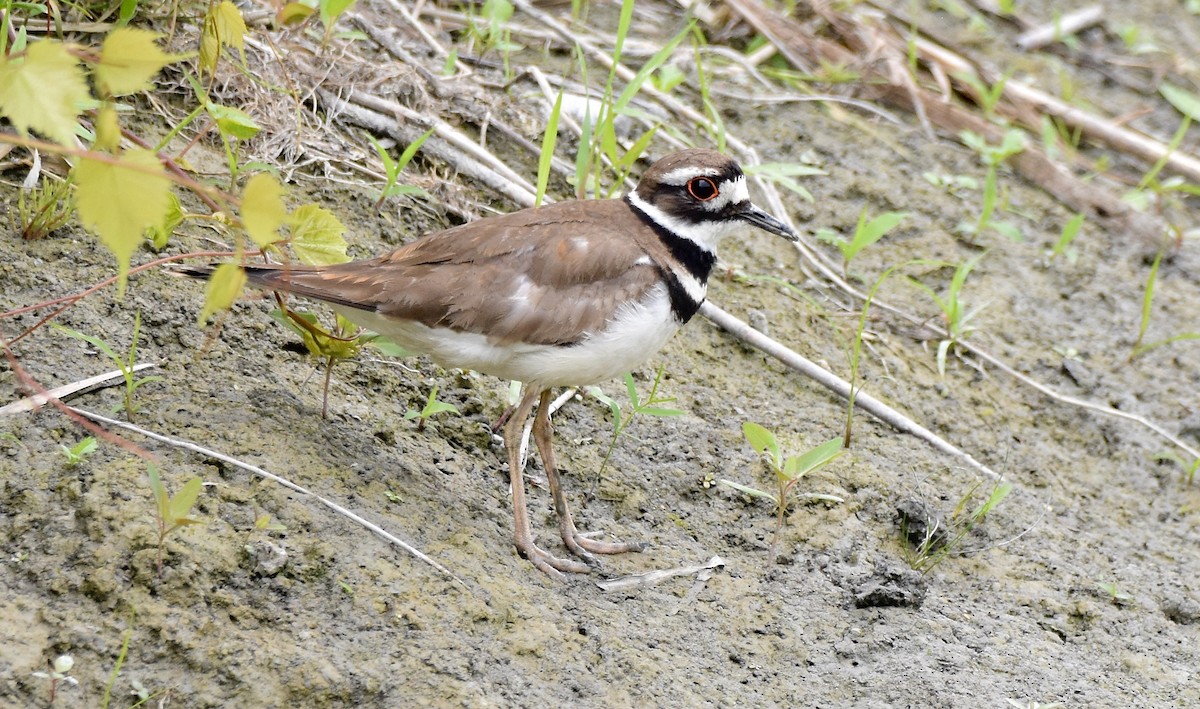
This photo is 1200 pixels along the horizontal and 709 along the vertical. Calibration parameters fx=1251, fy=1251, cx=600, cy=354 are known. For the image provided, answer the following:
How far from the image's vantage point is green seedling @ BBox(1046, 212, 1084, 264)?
6.49 metres

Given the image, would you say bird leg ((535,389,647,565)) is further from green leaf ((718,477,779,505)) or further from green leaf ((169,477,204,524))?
green leaf ((169,477,204,524))

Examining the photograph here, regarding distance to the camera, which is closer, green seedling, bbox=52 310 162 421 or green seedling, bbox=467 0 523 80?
green seedling, bbox=52 310 162 421

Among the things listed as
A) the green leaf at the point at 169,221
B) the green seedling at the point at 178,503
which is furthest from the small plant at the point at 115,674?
the green leaf at the point at 169,221

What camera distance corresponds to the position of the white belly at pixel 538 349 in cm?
394

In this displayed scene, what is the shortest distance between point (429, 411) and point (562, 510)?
563 millimetres

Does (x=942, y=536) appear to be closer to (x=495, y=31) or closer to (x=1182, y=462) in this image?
(x=1182, y=462)

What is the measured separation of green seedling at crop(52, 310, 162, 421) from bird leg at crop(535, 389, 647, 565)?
1.25 m

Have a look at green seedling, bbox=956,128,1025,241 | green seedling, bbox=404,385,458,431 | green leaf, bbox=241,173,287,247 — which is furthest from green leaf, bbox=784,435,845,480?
green seedling, bbox=956,128,1025,241

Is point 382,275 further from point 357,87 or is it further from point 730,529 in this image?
point 357,87

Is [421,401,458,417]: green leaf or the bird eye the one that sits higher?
the bird eye

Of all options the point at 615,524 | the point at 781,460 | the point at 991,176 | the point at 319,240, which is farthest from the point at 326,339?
the point at 991,176

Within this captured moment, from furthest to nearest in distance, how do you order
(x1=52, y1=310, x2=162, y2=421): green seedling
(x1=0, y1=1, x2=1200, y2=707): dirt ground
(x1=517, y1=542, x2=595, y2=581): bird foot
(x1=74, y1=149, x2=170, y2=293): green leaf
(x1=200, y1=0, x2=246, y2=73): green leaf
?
(x1=200, y1=0, x2=246, y2=73): green leaf, (x1=517, y1=542, x2=595, y2=581): bird foot, (x1=52, y1=310, x2=162, y2=421): green seedling, (x1=0, y1=1, x2=1200, y2=707): dirt ground, (x1=74, y1=149, x2=170, y2=293): green leaf

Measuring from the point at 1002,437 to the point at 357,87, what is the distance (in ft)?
10.6

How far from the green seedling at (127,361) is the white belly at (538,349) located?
0.62m
